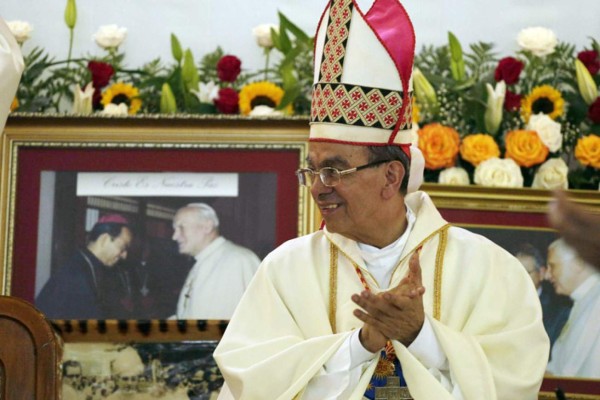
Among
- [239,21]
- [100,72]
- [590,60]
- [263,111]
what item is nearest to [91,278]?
[100,72]

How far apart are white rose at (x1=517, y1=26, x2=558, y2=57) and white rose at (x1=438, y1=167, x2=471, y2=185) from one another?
2.27 feet

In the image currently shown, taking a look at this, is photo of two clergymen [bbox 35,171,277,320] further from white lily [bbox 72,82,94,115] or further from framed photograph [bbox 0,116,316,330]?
white lily [bbox 72,82,94,115]

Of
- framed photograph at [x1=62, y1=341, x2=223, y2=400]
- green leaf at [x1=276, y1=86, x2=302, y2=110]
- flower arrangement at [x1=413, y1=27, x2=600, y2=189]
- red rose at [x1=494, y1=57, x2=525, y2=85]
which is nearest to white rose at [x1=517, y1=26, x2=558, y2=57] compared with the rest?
flower arrangement at [x1=413, y1=27, x2=600, y2=189]

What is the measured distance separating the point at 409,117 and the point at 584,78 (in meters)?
1.53

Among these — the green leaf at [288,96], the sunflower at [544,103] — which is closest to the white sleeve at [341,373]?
the green leaf at [288,96]

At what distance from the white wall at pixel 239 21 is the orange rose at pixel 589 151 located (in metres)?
0.64

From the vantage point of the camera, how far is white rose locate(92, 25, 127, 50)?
5910mm

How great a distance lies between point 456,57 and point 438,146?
0.54m

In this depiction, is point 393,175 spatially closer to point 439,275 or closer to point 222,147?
point 439,275

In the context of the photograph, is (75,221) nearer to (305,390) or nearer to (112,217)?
(112,217)

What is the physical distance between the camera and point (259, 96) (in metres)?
5.71

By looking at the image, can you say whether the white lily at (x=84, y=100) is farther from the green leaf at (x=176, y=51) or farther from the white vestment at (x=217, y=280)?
the white vestment at (x=217, y=280)

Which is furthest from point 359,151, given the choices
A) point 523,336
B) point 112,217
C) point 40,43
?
point 40,43

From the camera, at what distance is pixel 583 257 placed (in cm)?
281
